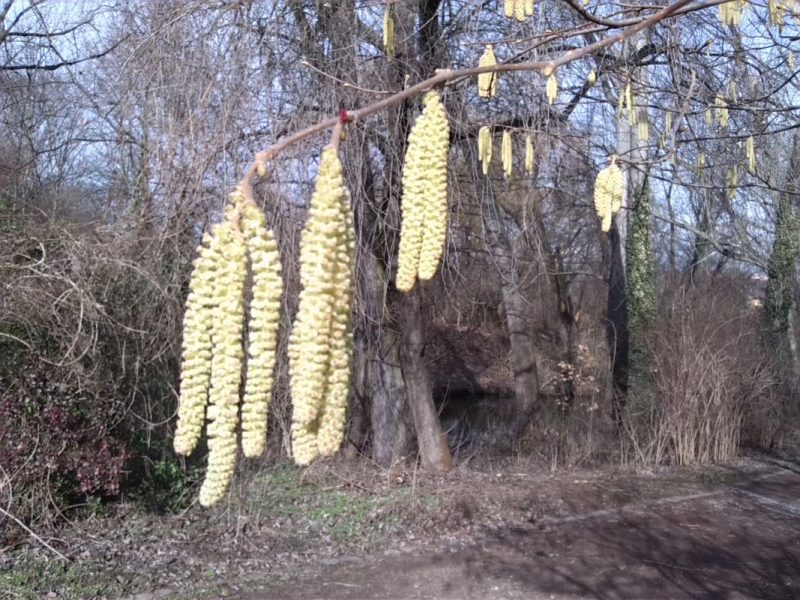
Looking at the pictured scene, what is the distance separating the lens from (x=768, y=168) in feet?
30.8

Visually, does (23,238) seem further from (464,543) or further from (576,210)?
(576,210)

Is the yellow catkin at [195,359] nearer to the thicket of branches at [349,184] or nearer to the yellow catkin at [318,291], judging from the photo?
the yellow catkin at [318,291]

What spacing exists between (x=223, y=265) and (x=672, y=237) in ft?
55.0

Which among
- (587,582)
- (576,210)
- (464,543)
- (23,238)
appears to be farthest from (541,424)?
(23,238)

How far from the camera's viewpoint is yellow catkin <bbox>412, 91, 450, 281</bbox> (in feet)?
3.74

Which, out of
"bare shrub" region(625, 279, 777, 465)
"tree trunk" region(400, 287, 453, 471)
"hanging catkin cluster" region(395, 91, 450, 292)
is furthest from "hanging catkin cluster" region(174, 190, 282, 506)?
"bare shrub" region(625, 279, 777, 465)

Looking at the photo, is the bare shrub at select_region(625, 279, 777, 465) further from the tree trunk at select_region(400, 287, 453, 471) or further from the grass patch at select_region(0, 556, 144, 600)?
the grass patch at select_region(0, 556, 144, 600)

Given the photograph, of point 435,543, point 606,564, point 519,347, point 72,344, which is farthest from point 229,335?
point 519,347

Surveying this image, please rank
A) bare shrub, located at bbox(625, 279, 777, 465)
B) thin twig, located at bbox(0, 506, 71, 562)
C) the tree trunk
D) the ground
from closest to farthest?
thin twig, located at bbox(0, 506, 71, 562)
the ground
the tree trunk
bare shrub, located at bbox(625, 279, 777, 465)

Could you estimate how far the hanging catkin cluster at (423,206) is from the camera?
1140mm

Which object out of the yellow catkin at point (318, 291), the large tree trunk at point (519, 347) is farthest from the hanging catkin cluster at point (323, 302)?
the large tree trunk at point (519, 347)

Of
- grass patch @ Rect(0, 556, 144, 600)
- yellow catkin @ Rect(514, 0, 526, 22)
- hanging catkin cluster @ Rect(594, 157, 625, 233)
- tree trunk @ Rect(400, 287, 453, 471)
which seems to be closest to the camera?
hanging catkin cluster @ Rect(594, 157, 625, 233)

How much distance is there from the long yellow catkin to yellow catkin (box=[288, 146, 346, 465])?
216mm

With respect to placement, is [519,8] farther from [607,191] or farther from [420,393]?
[420,393]
